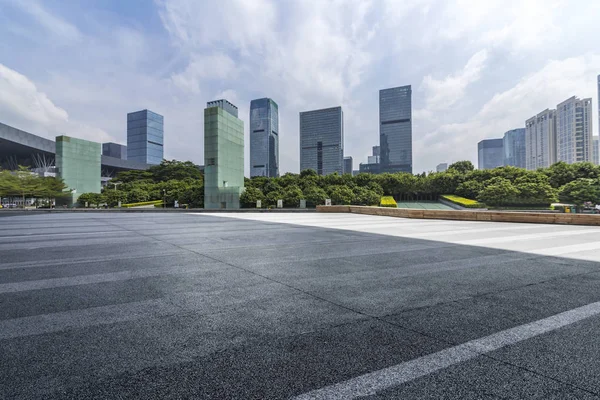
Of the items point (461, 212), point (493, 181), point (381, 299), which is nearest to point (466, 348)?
point (381, 299)

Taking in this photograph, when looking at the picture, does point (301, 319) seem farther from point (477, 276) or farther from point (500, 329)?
point (477, 276)

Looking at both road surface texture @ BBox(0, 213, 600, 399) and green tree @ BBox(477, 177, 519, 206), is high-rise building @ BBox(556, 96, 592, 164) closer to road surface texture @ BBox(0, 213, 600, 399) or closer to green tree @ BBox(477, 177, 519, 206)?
green tree @ BBox(477, 177, 519, 206)

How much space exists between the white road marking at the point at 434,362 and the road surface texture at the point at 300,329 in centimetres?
1

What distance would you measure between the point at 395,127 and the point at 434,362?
205 meters

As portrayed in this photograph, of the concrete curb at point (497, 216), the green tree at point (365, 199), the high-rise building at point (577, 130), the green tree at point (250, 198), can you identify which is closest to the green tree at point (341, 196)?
the green tree at point (365, 199)

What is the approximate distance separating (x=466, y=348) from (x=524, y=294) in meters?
2.33

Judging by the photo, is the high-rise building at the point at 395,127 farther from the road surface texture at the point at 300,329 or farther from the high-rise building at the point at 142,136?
the road surface texture at the point at 300,329

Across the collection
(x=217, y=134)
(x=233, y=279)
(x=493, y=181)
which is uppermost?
(x=217, y=134)

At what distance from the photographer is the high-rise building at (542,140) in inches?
5064

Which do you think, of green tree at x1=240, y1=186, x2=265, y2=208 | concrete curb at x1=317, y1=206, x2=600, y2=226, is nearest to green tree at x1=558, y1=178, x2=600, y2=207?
concrete curb at x1=317, y1=206, x2=600, y2=226

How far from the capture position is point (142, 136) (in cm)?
17262

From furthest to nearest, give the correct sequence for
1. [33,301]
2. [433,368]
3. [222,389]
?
[33,301]
[433,368]
[222,389]

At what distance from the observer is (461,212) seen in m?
18.7

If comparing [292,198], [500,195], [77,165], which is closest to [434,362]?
[292,198]
